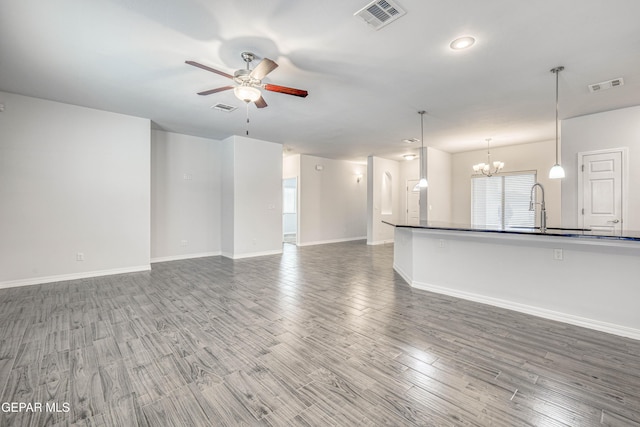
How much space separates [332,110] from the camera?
4832mm

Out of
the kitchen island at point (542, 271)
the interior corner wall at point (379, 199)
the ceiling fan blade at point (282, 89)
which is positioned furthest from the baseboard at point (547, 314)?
the interior corner wall at point (379, 199)

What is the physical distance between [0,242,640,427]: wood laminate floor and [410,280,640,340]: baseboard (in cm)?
12

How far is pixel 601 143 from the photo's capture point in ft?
15.7

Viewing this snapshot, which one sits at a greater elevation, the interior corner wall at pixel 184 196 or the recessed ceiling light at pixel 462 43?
the recessed ceiling light at pixel 462 43

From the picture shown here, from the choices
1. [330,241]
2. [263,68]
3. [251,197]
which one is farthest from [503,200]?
[263,68]

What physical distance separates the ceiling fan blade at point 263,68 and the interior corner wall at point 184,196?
447 cm

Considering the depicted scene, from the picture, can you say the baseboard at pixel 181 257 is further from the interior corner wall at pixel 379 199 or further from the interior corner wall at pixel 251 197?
the interior corner wall at pixel 379 199

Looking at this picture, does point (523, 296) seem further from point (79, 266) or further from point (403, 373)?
point (79, 266)

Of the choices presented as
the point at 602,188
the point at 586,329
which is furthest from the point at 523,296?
the point at 602,188

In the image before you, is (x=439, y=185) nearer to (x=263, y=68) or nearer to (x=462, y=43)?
(x=462, y=43)

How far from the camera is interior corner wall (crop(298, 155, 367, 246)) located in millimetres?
8828

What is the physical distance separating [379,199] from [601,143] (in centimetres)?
548

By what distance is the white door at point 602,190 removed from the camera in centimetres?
465

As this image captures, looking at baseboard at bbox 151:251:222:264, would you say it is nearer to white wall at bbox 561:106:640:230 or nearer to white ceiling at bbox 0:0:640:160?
white ceiling at bbox 0:0:640:160
